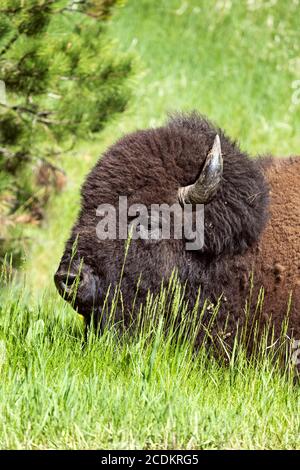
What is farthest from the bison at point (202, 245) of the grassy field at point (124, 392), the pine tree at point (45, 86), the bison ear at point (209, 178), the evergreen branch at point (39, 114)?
the evergreen branch at point (39, 114)

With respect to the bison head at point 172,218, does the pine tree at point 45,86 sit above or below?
above

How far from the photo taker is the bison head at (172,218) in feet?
16.8

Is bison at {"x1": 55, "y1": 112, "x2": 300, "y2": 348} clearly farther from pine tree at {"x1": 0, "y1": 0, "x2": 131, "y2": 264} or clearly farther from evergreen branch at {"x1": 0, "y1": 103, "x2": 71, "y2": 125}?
evergreen branch at {"x1": 0, "y1": 103, "x2": 71, "y2": 125}

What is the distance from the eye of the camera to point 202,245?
5.16 metres

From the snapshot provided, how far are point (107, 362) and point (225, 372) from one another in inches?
25.8

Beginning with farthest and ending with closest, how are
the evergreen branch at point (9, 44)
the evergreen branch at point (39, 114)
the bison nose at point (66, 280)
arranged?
the evergreen branch at point (39, 114) < the evergreen branch at point (9, 44) < the bison nose at point (66, 280)

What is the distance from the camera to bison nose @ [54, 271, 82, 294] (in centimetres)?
501

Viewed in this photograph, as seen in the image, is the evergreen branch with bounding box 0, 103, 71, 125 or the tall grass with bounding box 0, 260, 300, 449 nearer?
the tall grass with bounding box 0, 260, 300, 449

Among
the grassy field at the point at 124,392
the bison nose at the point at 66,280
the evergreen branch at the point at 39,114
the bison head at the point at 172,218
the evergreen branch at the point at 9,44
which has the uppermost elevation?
the evergreen branch at the point at 9,44

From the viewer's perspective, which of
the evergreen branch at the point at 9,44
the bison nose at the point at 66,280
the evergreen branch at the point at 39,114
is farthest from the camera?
the evergreen branch at the point at 39,114

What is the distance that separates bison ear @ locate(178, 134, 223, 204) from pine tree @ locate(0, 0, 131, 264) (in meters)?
1.73

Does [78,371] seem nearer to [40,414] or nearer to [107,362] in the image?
[107,362]

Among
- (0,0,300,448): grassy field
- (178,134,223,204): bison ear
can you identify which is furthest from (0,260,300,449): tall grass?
(178,134,223,204): bison ear

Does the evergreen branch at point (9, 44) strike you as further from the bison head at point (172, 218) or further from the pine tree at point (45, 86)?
the bison head at point (172, 218)
